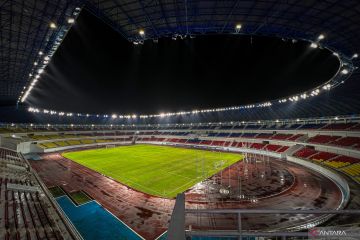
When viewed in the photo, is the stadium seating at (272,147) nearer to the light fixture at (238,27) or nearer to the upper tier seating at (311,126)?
the upper tier seating at (311,126)

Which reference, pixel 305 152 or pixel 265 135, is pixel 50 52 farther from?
pixel 265 135

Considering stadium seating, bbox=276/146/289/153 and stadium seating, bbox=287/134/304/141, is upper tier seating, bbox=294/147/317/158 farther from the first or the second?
stadium seating, bbox=287/134/304/141

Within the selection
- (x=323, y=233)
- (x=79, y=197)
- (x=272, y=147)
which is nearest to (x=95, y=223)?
(x=79, y=197)

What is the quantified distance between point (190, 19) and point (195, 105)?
178 feet

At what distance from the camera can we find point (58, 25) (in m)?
21.1

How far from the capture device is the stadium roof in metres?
17.4

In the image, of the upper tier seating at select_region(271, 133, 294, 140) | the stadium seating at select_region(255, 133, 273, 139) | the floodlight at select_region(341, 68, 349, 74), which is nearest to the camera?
the floodlight at select_region(341, 68, 349, 74)

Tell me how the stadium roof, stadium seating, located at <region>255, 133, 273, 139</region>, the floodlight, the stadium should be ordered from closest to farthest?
1. the stadium
2. the stadium roof
3. the floodlight
4. stadium seating, located at <region>255, 133, 273, 139</region>

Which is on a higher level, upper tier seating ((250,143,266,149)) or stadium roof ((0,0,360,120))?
stadium roof ((0,0,360,120))

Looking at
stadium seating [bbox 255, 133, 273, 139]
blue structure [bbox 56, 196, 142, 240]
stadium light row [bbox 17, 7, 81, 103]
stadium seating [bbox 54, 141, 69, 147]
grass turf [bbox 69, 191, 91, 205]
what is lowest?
blue structure [bbox 56, 196, 142, 240]

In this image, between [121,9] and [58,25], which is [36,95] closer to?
[58,25]

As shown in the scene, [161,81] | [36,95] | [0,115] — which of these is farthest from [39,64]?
[0,115]

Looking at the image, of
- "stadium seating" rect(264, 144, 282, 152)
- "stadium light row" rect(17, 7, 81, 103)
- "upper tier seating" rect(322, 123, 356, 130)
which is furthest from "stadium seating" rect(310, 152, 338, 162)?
"stadium light row" rect(17, 7, 81, 103)

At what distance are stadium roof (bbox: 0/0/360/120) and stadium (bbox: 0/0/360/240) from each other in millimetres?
148
